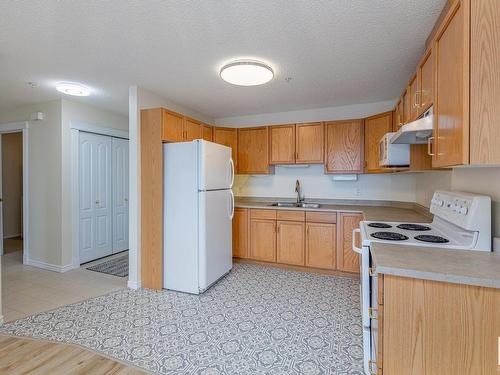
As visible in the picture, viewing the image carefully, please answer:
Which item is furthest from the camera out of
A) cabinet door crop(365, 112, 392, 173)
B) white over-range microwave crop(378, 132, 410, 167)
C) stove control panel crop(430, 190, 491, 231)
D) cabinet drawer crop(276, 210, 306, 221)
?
cabinet drawer crop(276, 210, 306, 221)

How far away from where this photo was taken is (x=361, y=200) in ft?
12.6

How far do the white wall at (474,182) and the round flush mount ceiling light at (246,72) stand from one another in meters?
1.83

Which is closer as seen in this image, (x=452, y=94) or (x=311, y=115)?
(x=452, y=94)

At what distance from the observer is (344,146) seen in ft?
12.0

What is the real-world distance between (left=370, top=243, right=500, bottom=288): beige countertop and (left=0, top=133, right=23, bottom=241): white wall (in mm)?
6987

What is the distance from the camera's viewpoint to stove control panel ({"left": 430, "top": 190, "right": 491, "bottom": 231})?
1.49 m

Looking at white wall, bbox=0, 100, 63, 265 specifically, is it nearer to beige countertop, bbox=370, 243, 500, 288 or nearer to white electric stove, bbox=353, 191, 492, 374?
white electric stove, bbox=353, 191, 492, 374

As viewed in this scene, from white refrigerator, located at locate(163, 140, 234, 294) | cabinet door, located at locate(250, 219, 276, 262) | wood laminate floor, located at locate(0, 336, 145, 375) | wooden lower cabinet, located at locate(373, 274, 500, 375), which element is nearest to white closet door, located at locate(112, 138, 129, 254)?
white refrigerator, located at locate(163, 140, 234, 294)

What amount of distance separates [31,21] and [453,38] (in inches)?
104

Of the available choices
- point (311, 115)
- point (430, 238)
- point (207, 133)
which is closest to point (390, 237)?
point (430, 238)

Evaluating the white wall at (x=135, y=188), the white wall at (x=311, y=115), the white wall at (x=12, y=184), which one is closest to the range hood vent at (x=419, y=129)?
the white wall at (x=311, y=115)

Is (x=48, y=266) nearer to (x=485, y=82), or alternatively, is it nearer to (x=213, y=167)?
(x=213, y=167)

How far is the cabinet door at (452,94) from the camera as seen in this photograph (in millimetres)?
1186

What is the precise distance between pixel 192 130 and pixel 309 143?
1697 millimetres
